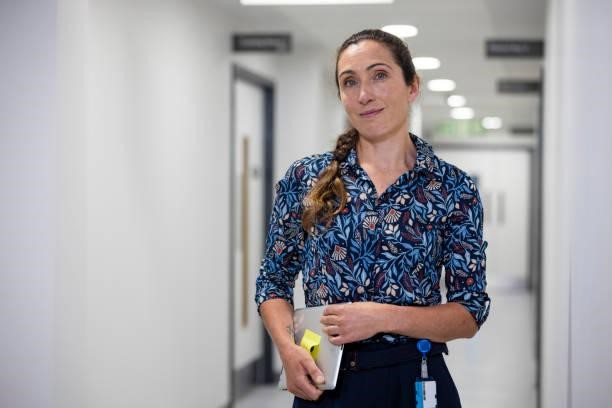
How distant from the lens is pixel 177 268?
15.8ft

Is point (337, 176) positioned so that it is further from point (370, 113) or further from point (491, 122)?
point (491, 122)

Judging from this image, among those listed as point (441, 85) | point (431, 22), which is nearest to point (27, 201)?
point (431, 22)

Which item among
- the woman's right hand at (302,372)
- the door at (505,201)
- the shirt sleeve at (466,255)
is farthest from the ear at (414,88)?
the door at (505,201)

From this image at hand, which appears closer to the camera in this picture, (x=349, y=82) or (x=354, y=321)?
(x=354, y=321)

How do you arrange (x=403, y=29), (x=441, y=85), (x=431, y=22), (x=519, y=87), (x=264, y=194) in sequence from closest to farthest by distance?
(x=431, y=22) → (x=403, y=29) → (x=264, y=194) → (x=519, y=87) → (x=441, y=85)

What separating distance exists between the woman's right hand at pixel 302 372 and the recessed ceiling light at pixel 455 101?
29.2 feet

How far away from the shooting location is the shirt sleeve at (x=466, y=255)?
1.82 m

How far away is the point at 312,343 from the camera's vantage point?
1.82 metres

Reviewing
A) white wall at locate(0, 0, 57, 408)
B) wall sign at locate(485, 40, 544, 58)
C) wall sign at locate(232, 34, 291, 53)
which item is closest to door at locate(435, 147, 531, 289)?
wall sign at locate(485, 40, 544, 58)

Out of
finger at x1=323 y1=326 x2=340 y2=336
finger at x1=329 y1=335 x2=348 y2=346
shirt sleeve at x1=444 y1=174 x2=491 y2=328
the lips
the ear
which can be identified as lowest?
finger at x1=329 y1=335 x2=348 y2=346

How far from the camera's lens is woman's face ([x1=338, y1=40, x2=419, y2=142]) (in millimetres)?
1867

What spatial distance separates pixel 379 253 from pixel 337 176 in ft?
0.68

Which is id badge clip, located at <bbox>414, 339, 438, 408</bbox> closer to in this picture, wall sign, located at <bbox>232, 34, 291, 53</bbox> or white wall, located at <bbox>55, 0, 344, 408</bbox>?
white wall, located at <bbox>55, 0, 344, 408</bbox>

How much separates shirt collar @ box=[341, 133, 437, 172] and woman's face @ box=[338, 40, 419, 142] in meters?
0.06
